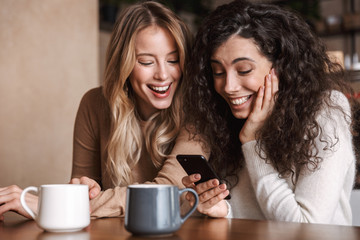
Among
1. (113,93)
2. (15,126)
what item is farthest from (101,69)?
(113,93)

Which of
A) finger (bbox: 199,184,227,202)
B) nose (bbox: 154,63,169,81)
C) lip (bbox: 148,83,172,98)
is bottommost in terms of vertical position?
finger (bbox: 199,184,227,202)

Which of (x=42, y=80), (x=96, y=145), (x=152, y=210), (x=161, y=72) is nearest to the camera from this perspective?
Answer: (x=152, y=210)

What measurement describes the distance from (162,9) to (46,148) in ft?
5.59

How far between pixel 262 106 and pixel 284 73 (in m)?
0.12

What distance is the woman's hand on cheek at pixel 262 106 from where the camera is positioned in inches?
55.8

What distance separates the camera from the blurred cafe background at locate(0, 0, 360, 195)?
2850mm

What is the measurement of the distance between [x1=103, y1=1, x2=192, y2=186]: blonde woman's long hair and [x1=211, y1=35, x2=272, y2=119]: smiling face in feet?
0.82

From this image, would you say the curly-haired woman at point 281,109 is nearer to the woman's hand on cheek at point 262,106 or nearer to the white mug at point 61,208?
the woman's hand on cheek at point 262,106

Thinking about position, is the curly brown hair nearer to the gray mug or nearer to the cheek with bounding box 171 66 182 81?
the cheek with bounding box 171 66 182 81

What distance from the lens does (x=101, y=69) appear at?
4680 millimetres

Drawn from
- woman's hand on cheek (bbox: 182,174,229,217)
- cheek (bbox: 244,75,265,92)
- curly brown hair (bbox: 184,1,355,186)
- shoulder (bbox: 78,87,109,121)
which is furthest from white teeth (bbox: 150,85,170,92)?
woman's hand on cheek (bbox: 182,174,229,217)

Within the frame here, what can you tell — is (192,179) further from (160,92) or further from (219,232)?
(160,92)

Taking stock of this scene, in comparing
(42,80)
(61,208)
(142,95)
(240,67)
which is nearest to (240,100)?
(240,67)

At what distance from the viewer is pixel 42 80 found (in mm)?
3025
